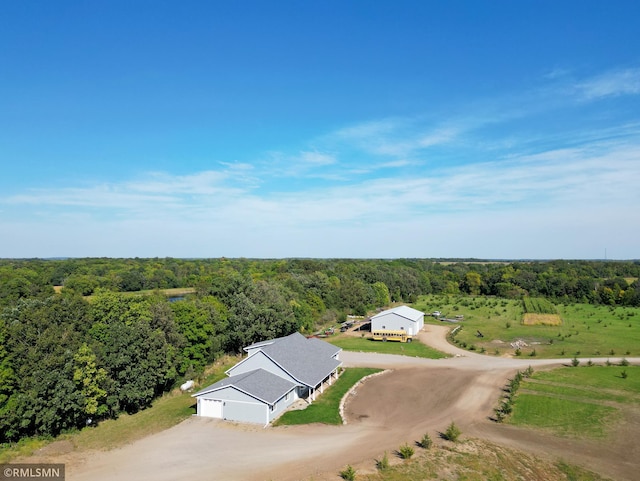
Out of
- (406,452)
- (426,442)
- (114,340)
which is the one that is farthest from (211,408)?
(426,442)

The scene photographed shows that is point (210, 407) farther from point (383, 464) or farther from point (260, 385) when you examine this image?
point (383, 464)

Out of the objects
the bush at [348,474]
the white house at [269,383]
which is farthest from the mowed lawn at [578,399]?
the white house at [269,383]

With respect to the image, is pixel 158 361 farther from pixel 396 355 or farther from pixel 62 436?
pixel 396 355

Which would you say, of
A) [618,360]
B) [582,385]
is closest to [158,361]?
[582,385]

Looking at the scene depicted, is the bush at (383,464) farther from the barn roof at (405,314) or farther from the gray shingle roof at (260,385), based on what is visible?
the barn roof at (405,314)

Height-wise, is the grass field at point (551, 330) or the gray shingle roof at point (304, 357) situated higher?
the gray shingle roof at point (304, 357)
